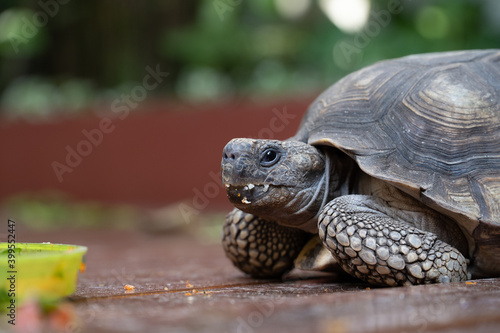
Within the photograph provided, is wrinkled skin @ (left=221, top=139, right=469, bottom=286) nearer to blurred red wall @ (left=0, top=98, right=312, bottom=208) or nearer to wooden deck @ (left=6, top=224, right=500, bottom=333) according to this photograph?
wooden deck @ (left=6, top=224, right=500, bottom=333)

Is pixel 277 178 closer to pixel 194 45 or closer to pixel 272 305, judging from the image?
pixel 272 305

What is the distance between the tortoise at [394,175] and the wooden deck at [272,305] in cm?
16

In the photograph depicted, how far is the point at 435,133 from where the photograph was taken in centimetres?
248

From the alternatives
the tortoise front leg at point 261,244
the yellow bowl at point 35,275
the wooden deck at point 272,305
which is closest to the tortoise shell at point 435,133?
the wooden deck at point 272,305

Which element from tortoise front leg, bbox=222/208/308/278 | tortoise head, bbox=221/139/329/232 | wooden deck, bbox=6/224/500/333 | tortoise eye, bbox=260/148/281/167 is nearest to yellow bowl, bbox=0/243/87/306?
wooden deck, bbox=6/224/500/333

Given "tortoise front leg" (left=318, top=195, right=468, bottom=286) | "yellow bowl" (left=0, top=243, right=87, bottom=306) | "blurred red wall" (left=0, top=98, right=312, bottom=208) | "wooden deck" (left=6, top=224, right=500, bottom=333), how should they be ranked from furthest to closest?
"blurred red wall" (left=0, top=98, right=312, bottom=208) < "tortoise front leg" (left=318, top=195, right=468, bottom=286) < "yellow bowl" (left=0, top=243, right=87, bottom=306) < "wooden deck" (left=6, top=224, right=500, bottom=333)

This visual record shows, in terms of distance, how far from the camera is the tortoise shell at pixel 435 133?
2.35 m

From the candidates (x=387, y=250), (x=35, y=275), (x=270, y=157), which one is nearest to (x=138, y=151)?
(x=270, y=157)

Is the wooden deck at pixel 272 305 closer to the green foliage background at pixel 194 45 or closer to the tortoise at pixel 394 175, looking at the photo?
the tortoise at pixel 394 175

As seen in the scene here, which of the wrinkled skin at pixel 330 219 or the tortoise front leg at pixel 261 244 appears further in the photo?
the tortoise front leg at pixel 261 244

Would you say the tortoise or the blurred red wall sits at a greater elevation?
the tortoise

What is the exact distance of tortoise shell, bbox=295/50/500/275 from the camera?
2348mm

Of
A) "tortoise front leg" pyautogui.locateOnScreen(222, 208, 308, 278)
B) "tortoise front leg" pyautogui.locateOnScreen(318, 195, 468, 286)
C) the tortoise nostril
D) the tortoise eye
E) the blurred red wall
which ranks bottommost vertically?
the blurred red wall

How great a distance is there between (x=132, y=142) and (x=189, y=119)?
116 centimetres
